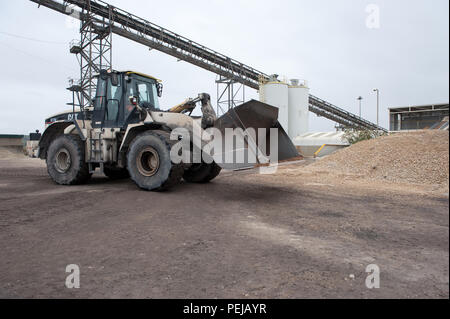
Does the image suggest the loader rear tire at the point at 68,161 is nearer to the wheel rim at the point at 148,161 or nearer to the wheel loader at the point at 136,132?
the wheel loader at the point at 136,132

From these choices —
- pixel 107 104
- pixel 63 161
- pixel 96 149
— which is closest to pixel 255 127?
pixel 107 104

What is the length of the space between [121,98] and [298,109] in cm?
2067

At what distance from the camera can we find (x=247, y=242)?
141 inches

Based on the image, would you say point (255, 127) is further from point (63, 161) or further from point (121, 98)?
point (63, 161)

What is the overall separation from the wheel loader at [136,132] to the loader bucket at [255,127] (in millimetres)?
20

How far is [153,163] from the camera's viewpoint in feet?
22.8

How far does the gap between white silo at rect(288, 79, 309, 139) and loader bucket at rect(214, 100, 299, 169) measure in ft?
65.0

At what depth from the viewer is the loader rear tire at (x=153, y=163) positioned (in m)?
6.38

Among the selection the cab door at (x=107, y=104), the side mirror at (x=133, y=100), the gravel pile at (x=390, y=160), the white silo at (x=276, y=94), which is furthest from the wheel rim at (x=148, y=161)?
the white silo at (x=276, y=94)

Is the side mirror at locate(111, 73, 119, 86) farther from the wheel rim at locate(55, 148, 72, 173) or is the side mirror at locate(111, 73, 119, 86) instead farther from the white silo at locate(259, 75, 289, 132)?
the white silo at locate(259, 75, 289, 132)

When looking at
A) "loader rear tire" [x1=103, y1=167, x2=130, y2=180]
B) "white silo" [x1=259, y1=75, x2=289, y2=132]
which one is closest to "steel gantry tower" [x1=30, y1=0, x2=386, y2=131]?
"white silo" [x1=259, y1=75, x2=289, y2=132]

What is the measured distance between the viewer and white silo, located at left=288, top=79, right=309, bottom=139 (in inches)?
1030
